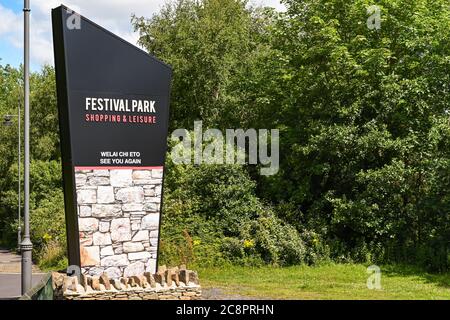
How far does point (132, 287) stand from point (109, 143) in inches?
119

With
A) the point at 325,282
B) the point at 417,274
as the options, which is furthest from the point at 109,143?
the point at 417,274

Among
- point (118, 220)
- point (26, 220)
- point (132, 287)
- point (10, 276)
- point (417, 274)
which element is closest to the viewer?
point (132, 287)

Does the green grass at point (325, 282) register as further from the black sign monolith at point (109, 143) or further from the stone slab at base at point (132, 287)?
the black sign monolith at point (109, 143)

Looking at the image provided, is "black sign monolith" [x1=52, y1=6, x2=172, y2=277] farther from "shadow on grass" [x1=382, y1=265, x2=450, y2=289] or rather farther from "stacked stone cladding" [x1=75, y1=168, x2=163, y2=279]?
"shadow on grass" [x1=382, y1=265, x2=450, y2=289]

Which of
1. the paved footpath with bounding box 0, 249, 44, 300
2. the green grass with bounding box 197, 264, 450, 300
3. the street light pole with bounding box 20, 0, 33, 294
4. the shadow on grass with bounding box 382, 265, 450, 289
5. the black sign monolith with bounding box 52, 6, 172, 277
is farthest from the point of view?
the paved footpath with bounding box 0, 249, 44, 300

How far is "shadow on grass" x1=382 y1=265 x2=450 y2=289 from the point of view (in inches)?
649

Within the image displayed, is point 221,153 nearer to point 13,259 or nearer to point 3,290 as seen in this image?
point 3,290

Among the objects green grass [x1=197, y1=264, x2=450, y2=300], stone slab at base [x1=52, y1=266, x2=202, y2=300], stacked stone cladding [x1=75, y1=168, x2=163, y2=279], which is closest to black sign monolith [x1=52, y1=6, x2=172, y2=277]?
stacked stone cladding [x1=75, y1=168, x2=163, y2=279]

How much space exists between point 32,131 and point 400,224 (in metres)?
23.4

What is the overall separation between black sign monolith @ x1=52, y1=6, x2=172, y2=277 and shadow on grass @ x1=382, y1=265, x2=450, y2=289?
7.97 metres

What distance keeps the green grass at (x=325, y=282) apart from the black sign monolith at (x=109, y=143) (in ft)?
11.8

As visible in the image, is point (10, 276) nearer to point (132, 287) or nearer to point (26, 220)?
point (26, 220)

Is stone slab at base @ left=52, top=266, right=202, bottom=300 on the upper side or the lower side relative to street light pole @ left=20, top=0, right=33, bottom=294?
lower

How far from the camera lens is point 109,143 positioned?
1256 centimetres
